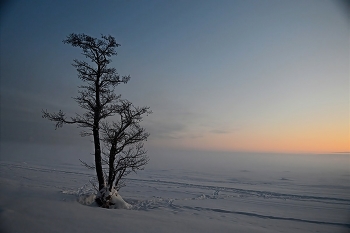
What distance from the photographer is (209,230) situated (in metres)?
6.05

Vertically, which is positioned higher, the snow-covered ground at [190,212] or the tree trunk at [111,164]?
the tree trunk at [111,164]

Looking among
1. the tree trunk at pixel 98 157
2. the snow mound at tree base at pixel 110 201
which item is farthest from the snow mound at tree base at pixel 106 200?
the tree trunk at pixel 98 157

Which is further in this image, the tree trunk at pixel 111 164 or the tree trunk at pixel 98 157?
the tree trunk at pixel 111 164

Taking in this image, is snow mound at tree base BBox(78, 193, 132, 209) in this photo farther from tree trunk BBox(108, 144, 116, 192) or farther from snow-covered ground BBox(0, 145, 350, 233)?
tree trunk BBox(108, 144, 116, 192)

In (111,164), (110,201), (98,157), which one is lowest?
(110,201)

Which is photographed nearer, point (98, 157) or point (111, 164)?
point (98, 157)

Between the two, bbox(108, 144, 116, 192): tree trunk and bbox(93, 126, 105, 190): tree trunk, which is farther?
bbox(108, 144, 116, 192): tree trunk

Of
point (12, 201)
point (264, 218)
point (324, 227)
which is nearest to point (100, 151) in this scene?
point (12, 201)

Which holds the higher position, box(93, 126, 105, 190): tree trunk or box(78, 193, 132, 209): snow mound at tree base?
box(93, 126, 105, 190): tree trunk

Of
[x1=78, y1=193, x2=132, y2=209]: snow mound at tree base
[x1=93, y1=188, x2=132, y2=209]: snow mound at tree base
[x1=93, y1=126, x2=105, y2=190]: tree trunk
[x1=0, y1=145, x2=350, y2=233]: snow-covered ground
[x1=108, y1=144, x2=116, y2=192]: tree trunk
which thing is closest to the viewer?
[x1=0, y1=145, x2=350, y2=233]: snow-covered ground

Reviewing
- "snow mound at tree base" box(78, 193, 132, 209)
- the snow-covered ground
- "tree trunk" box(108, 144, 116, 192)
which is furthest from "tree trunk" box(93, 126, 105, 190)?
the snow-covered ground

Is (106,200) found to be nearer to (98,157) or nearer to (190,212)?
(98,157)

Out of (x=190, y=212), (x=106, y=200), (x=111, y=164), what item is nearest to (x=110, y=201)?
(x=106, y=200)

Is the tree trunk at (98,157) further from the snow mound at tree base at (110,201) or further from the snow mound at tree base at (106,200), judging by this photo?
the snow mound at tree base at (110,201)
